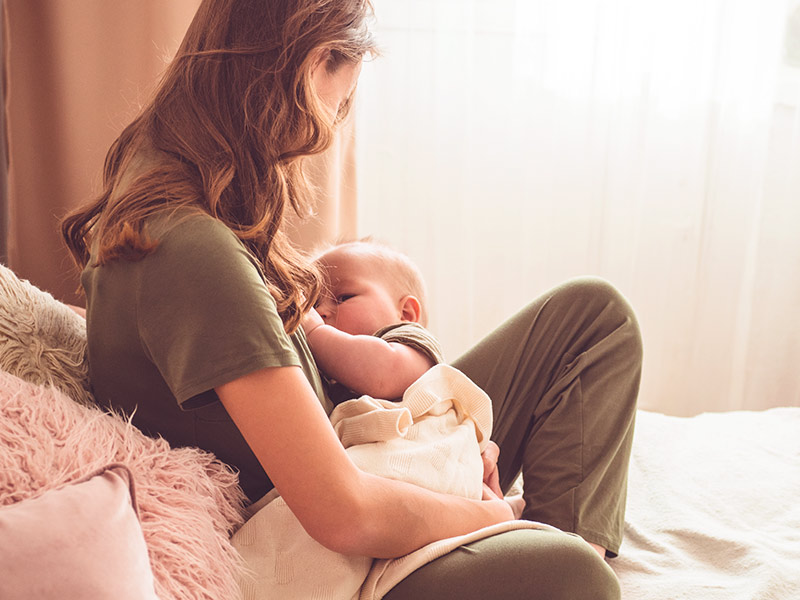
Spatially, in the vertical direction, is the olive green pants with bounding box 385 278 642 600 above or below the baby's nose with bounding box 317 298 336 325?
below

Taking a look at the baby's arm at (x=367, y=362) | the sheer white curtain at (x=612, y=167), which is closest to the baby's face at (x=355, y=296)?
the baby's arm at (x=367, y=362)

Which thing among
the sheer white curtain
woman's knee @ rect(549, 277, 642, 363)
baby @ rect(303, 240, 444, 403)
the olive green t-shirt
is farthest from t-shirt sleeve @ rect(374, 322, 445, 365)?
the sheer white curtain

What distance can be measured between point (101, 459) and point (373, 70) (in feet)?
5.73

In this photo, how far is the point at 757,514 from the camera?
133cm

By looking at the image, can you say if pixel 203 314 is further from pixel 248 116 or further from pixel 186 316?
pixel 248 116

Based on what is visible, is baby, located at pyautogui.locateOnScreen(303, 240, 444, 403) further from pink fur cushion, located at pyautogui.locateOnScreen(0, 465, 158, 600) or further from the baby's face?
pink fur cushion, located at pyautogui.locateOnScreen(0, 465, 158, 600)

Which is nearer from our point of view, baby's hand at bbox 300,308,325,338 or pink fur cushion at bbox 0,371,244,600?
pink fur cushion at bbox 0,371,244,600

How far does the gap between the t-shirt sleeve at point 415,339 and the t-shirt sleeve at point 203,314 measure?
408 mm

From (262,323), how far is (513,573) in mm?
383

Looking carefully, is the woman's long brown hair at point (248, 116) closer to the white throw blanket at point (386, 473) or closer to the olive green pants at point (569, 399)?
the white throw blanket at point (386, 473)

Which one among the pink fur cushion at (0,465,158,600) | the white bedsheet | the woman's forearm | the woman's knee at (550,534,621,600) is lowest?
the white bedsheet

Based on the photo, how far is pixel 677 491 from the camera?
141 centimetres

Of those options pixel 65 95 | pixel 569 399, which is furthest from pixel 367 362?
pixel 65 95

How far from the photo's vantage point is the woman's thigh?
0.85m
